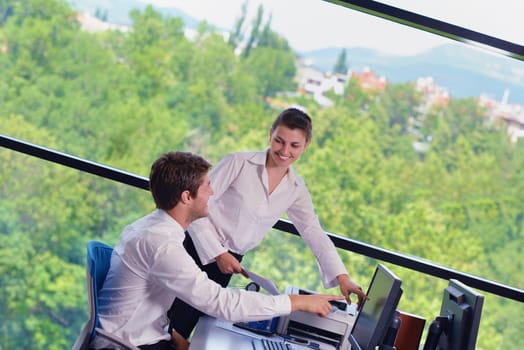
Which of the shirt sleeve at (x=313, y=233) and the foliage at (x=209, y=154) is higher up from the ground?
the shirt sleeve at (x=313, y=233)

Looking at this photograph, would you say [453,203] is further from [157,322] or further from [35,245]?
[157,322]

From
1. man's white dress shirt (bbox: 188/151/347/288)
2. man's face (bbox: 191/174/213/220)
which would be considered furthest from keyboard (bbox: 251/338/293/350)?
man's face (bbox: 191/174/213/220)

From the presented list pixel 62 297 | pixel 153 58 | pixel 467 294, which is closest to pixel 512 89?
→ pixel 153 58

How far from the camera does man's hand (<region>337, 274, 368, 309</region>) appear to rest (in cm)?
320

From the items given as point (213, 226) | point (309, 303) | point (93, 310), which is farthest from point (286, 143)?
point (93, 310)

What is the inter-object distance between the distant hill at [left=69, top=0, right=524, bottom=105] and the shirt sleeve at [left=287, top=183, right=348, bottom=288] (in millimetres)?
5512

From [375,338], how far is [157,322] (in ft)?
2.24

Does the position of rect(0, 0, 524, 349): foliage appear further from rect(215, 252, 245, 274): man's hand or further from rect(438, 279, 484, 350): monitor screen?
rect(438, 279, 484, 350): monitor screen

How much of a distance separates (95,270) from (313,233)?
3.84 feet

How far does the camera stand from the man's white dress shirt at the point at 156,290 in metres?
2.55

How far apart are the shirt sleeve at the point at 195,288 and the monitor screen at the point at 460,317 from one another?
608 mm

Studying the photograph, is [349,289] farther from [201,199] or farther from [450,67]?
[450,67]

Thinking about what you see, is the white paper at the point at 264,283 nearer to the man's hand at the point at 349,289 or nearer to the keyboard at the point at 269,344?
the keyboard at the point at 269,344

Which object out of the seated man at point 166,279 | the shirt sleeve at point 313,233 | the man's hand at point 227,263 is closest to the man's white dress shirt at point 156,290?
the seated man at point 166,279
